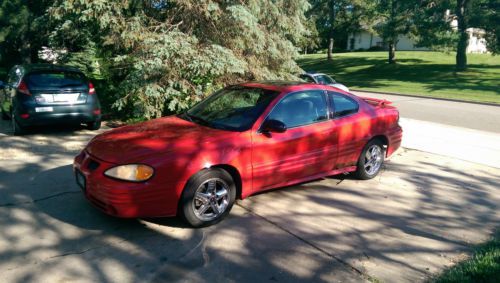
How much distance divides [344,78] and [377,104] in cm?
2767

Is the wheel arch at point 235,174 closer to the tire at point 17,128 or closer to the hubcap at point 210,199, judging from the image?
the hubcap at point 210,199

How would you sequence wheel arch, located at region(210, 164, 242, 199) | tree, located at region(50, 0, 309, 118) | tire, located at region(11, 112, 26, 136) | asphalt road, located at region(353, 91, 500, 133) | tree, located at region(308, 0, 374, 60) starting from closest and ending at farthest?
wheel arch, located at region(210, 164, 242, 199) < tire, located at region(11, 112, 26, 136) < tree, located at region(50, 0, 309, 118) < asphalt road, located at region(353, 91, 500, 133) < tree, located at region(308, 0, 374, 60)

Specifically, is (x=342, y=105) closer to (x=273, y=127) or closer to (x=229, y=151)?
(x=273, y=127)

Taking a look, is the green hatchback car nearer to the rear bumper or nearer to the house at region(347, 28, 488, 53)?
the rear bumper

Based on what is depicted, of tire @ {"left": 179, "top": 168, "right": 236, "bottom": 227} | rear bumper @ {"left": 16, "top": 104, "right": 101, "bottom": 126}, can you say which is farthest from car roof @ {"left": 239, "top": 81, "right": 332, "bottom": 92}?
rear bumper @ {"left": 16, "top": 104, "right": 101, "bottom": 126}

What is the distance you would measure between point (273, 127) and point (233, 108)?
740 millimetres

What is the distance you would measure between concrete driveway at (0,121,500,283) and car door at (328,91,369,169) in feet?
1.47

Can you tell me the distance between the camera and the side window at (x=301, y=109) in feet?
16.0

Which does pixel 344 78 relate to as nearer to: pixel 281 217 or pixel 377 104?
pixel 377 104

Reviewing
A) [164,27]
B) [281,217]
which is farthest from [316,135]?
[164,27]

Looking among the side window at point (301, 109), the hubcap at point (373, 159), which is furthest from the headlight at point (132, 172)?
the hubcap at point (373, 159)

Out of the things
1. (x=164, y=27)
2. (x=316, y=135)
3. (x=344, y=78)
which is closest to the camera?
(x=316, y=135)

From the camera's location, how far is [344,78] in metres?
33.1

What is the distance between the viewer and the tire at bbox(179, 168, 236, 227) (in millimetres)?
4027
